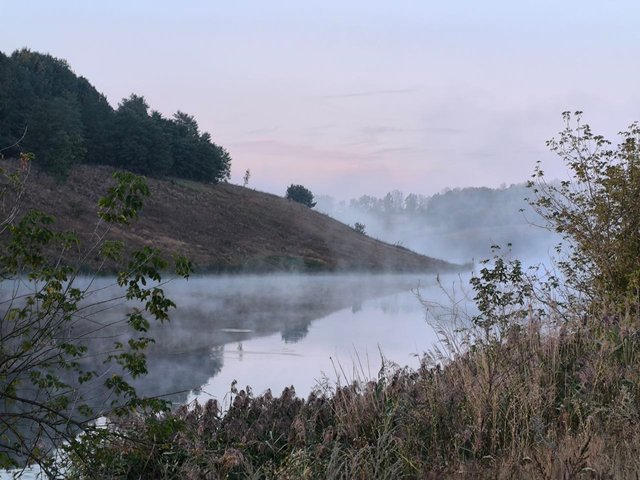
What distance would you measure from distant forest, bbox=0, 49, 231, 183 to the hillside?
176 cm

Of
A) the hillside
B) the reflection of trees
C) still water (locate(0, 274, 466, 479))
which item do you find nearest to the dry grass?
still water (locate(0, 274, 466, 479))

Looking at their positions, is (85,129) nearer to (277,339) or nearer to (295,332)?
(295,332)

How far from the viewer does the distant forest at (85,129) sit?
50.8m

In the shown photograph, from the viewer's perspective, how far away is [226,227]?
61812 millimetres

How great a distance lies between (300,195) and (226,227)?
28.9 m

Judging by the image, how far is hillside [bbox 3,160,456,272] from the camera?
168 ft

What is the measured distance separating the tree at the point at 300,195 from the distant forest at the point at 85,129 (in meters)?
12.3

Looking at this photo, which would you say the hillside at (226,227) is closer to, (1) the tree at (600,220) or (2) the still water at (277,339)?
(2) the still water at (277,339)

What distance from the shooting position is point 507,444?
718 centimetres

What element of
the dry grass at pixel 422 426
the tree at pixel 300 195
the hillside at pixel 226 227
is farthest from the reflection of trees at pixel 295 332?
the tree at pixel 300 195

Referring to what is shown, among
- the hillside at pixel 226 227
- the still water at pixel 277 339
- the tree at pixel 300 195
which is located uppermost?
the tree at pixel 300 195

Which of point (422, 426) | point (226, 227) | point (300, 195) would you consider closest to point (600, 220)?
point (422, 426)

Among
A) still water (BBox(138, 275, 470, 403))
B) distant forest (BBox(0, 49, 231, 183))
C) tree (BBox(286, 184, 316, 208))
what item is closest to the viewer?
still water (BBox(138, 275, 470, 403))

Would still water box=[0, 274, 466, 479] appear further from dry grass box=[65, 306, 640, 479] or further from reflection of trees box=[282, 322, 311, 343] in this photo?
dry grass box=[65, 306, 640, 479]
